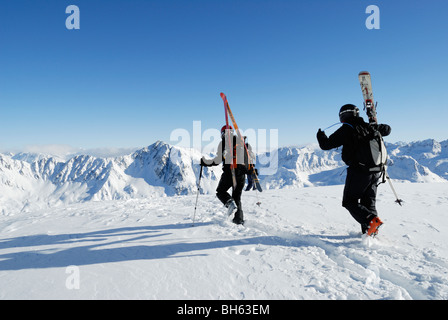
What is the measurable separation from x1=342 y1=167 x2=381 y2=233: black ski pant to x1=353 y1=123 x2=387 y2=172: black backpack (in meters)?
0.17

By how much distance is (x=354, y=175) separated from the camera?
4.88 meters

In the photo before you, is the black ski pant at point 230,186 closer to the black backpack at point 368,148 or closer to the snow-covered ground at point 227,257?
the snow-covered ground at point 227,257

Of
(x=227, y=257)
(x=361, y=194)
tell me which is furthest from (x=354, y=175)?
(x=227, y=257)

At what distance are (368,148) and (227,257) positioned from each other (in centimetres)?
354

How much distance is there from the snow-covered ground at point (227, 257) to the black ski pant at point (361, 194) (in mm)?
475

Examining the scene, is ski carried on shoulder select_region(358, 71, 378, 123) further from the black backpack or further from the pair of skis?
the black backpack

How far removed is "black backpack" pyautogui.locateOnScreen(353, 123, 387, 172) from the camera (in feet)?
15.3

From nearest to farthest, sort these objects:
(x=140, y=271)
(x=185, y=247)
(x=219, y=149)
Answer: (x=140, y=271)
(x=185, y=247)
(x=219, y=149)

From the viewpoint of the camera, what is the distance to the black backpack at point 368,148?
466 centimetres
